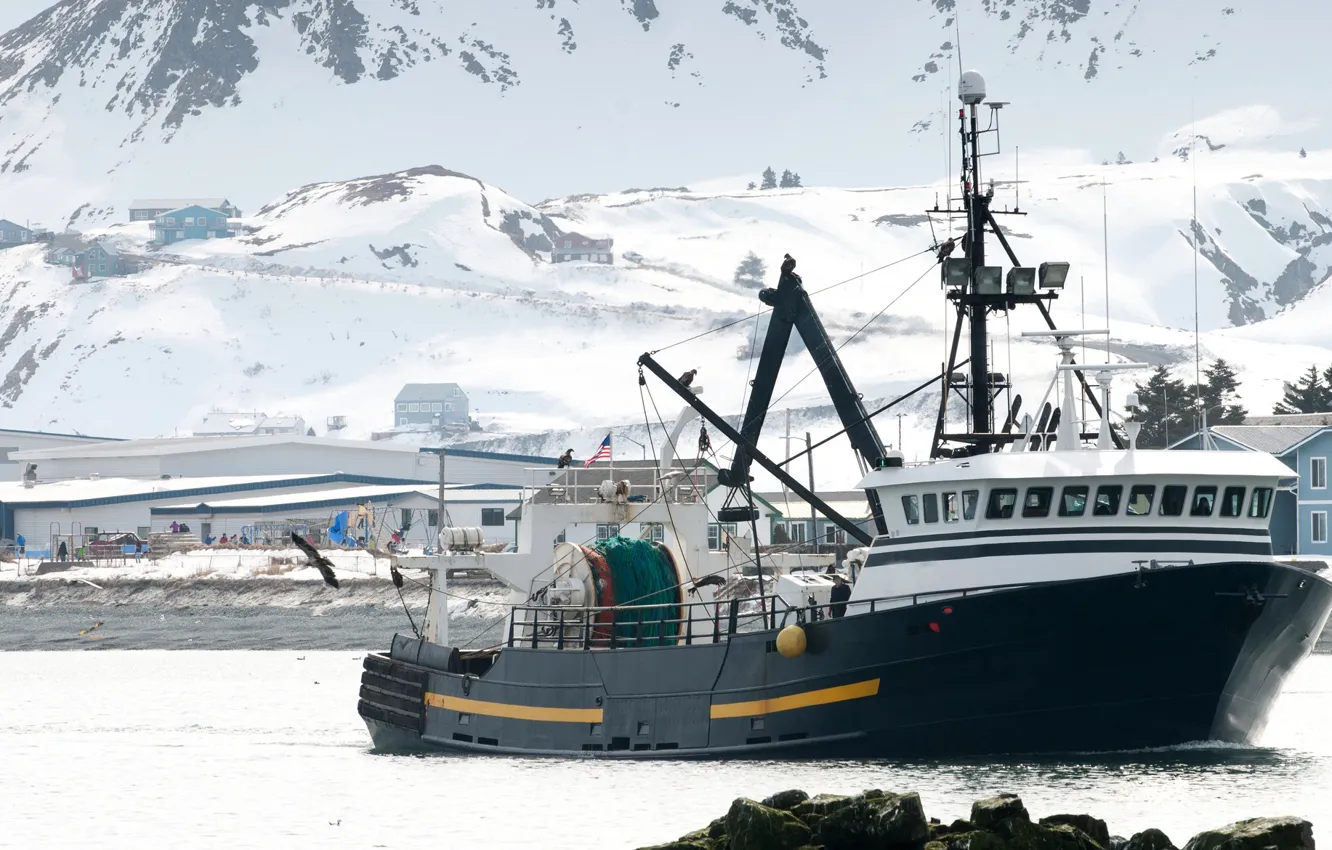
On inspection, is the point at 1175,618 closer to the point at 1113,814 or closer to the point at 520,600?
the point at 1113,814

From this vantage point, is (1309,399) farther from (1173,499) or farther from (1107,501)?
(1107,501)

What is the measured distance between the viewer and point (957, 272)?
31453 mm

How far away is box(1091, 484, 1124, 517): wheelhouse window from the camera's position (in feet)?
Result: 93.4

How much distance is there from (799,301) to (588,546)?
19.1 feet

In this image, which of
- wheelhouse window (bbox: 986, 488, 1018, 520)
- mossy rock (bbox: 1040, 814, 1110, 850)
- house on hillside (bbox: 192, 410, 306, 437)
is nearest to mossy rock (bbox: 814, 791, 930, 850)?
mossy rock (bbox: 1040, 814, 1110, 850)

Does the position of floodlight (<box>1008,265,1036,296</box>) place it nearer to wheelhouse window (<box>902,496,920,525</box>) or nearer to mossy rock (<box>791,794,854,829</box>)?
wheelhouse window (<box>902,496,920,525</box>)

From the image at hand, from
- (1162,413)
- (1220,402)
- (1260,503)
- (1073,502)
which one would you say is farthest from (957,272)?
(1220,402)

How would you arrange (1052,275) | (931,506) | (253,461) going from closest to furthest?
(931,506) < (1052,275) < (253,461)

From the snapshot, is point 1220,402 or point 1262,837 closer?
point 1262,837

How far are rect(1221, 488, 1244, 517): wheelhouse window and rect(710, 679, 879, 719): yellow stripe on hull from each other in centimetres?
541

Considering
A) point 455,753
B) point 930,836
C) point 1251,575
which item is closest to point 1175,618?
point 1251,575

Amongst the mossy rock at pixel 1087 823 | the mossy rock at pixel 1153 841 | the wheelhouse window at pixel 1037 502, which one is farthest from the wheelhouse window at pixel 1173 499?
the mossy rock at pixel 1153 841

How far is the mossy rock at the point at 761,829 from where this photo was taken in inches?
819

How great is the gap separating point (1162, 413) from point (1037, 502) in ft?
215
